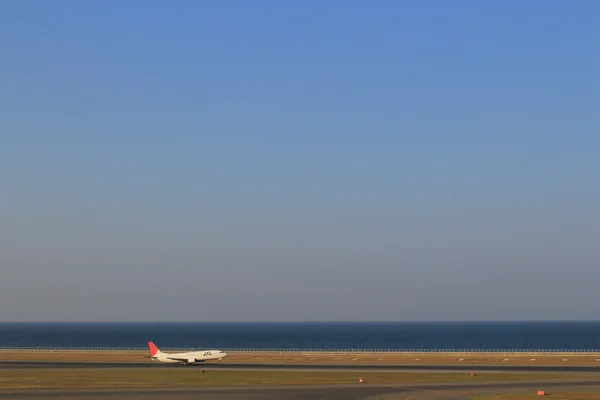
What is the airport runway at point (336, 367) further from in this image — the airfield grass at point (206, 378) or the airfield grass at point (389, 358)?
the airfield grass at point (206, 378)

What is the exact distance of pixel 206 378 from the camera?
292 feet

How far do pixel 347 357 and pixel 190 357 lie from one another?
107 feet

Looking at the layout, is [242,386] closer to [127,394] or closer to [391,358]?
[127,394]

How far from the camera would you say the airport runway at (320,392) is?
68.6 metres

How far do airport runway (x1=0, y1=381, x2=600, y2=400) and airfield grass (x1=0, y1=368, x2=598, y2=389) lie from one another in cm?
559

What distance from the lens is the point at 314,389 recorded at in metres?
75.5

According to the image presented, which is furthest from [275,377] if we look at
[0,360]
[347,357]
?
[0,360]

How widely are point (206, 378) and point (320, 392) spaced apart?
71.0 ft

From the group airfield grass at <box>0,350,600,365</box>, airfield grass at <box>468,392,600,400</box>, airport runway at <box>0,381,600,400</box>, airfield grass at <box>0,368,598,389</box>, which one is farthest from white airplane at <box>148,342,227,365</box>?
airfield grass at <box>468,392,600,400</box>

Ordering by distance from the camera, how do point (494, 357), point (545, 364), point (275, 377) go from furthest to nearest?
point (494, 357) → point (545, 364) → point (275, 377)

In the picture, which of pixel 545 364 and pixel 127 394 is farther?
pixel 545 364

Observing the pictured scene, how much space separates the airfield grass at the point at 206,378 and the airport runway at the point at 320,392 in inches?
220

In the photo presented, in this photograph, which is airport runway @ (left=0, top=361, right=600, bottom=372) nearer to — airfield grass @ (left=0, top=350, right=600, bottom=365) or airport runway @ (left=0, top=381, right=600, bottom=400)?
airfield grass @ (left=0, top=350, right=600, bottom=365)


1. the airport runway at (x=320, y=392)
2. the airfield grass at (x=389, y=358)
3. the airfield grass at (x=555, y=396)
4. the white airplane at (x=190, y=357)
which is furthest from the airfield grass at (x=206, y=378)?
the airfield grass at (x=389, y=358)
